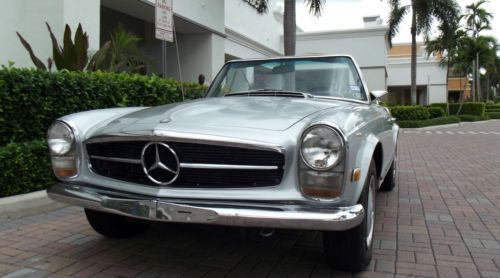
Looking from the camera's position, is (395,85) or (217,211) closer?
(217,211)

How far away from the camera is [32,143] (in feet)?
16.1

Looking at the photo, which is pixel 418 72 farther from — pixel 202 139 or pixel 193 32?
pixel 202 139

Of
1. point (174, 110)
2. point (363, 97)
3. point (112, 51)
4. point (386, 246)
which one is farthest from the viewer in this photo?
point (112, 51)

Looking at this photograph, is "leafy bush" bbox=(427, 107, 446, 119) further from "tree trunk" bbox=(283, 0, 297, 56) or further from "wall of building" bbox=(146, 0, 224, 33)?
"wall of building" bbox=(146, 0, 224, 33)

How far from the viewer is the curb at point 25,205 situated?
4.38m

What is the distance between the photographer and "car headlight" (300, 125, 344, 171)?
2545 millimetres

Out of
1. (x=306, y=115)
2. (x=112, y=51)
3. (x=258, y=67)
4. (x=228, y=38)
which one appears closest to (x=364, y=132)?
(x=306, y=115)

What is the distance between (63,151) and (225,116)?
1143 millimetres

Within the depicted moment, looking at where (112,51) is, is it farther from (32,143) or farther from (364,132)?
(364,132)

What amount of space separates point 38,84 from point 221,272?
3220 millimetres

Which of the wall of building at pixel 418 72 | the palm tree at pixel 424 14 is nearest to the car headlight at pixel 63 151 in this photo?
the palm tree at pixel 424 14

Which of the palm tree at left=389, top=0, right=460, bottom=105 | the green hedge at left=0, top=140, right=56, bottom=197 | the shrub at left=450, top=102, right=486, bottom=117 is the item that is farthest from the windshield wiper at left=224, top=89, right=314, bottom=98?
the shrub at left=450, top=102, right=486, bottom=117

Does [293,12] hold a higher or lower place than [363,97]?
higher

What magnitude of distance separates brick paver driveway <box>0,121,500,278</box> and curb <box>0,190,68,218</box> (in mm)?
90
